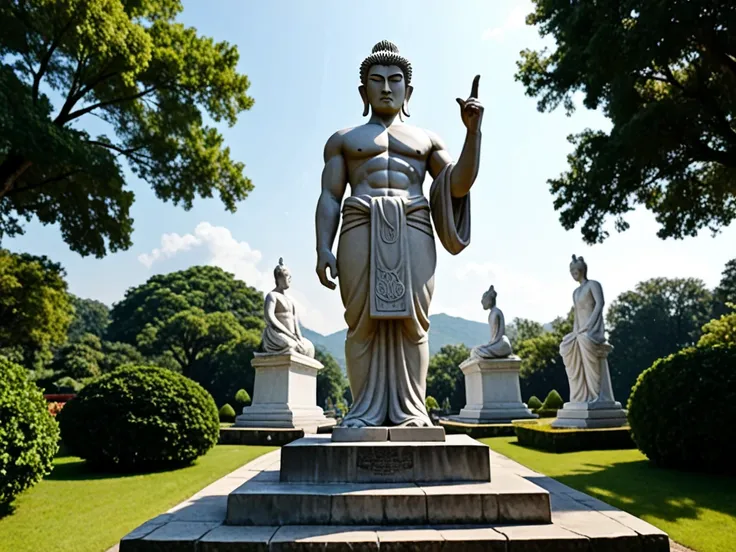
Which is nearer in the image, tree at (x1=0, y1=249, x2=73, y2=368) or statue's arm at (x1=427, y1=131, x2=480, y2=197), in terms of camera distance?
statue's arm at (x1=427, y1=131, x2=480, y2=197)

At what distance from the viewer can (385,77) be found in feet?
15.6

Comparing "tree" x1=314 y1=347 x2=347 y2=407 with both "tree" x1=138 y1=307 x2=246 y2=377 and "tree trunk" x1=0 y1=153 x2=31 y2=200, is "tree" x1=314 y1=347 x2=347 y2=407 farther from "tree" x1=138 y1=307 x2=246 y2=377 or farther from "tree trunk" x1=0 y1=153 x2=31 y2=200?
"tree trunk" x1=0 y1=153 x2=31 y2=200

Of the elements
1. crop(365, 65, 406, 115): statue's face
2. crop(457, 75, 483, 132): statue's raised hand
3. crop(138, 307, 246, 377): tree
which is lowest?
crop(457, 75, 483, 132): statue's raised hand

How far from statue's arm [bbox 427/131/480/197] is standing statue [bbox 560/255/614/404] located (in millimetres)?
8455

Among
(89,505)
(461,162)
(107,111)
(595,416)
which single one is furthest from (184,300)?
(461,162)

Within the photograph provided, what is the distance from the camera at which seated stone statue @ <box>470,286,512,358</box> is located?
14.6 meters

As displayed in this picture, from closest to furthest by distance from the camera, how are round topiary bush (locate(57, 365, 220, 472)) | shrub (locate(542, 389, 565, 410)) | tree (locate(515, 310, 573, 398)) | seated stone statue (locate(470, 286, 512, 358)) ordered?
round topiary bush (locate(57, 365, 220, 472)), seated stone statue (locate(470, 286, 512, 358)), shrub (locate(542, 389, 565, 410)), tree (locate(515, 310, 573, 398))

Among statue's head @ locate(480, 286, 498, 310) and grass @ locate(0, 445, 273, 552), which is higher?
statue's head @ locate(480, 286, 498, 310)

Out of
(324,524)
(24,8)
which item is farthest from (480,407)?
(24,8)

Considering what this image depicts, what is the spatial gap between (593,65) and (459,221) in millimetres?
9313

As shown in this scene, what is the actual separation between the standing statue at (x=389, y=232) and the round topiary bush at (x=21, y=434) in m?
3.60

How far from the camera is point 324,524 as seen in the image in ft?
10.5

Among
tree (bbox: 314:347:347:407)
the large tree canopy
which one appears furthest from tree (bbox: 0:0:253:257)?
tree (bbox: 314:347:347:407)

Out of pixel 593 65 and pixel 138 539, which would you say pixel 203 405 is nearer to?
pixel 138 539
